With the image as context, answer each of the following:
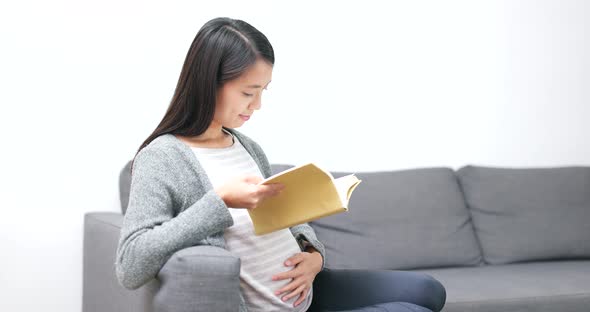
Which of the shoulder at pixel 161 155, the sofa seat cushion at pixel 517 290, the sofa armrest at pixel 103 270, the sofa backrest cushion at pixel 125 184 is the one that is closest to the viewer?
the shoulder at pixel 161 155

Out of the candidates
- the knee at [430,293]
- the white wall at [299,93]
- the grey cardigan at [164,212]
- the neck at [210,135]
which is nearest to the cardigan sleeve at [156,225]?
the grey cardigan at [164,212]

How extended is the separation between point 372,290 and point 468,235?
1.05 m

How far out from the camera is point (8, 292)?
2.39 meters

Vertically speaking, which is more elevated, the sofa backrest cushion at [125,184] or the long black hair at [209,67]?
the long black hair at [209,67]

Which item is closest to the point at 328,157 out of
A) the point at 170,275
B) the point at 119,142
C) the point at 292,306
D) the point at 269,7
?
the point at 269,7

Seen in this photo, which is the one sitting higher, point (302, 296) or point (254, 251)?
point (254, 251)

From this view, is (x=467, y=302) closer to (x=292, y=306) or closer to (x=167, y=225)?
(x=292, y=306)

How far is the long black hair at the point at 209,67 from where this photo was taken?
1618 mm

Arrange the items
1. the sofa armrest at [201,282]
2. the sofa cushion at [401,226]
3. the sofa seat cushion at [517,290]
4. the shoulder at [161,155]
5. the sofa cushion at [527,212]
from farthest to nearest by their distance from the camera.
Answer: the sofa cushion at [527,212]
the sofa cushion at [401,226]
the sofa seat cushion at [517,290]
the shoulder at [161,155]
the sofa armrest at [201,282]

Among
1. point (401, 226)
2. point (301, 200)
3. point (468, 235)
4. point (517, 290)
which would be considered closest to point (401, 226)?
point (401, 226)

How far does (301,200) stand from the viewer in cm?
150

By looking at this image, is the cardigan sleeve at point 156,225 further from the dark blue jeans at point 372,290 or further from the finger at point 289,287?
the dark blue jeans at point 372,290

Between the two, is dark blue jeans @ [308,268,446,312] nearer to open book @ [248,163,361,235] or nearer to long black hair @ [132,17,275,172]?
open book @ [248,163,361,235]

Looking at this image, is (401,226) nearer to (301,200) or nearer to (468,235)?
(468,235)
